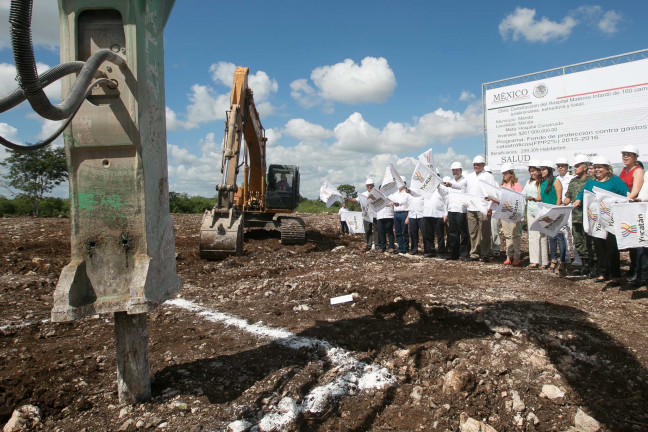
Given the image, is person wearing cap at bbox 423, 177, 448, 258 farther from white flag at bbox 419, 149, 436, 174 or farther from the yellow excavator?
the yellow excavator

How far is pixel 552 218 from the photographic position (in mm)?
6059

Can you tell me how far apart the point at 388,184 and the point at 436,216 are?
1146 millimetres

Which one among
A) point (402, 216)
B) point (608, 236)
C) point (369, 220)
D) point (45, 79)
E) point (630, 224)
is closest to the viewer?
point (45, 79)

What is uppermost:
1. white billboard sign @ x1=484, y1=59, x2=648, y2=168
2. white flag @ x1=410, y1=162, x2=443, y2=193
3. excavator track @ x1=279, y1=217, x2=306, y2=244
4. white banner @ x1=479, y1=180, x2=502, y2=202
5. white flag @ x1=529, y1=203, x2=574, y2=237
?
white billboard sign @ x1=484, y1=59, x2=648, y2=168

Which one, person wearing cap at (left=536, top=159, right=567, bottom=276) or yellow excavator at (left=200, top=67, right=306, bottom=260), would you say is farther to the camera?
yellow excavator at (left=200, top=67, right=306, bottom=260)

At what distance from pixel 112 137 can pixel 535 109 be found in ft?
40.2

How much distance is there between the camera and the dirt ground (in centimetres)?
290

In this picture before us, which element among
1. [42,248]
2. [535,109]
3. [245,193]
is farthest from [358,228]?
[42,248]

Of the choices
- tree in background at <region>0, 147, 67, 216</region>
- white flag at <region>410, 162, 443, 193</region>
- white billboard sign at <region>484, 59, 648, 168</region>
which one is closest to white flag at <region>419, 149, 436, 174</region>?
white flag at <region>410, 162, 443, 193</region>

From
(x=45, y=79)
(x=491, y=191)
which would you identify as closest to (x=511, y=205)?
(x=491, y=191)

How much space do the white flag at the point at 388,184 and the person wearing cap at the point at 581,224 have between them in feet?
10.5

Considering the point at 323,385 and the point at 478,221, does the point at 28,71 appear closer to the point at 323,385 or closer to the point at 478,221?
the point at 323,385

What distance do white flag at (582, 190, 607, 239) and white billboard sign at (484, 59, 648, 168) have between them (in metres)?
6.19

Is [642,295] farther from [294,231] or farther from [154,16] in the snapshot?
[294,231]
